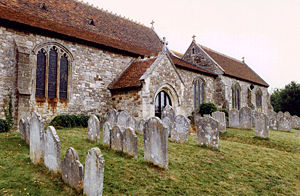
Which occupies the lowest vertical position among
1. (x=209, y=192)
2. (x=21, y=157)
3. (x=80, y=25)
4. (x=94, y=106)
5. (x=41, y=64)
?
(x=209, y=192)

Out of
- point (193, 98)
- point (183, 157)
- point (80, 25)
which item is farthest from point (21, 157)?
point (193, 98)

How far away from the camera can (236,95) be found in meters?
24.2

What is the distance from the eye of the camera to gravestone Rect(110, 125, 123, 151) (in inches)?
254

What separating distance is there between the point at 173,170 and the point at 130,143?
144 cm

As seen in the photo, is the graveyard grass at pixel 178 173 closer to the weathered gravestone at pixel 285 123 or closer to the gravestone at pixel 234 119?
the gravestone at pixel 234 119

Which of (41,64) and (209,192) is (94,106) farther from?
(209,192)

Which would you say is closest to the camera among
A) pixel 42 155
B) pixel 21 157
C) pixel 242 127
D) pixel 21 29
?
pixel 42 155

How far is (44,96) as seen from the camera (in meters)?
11.5

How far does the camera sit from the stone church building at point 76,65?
10.4 metres

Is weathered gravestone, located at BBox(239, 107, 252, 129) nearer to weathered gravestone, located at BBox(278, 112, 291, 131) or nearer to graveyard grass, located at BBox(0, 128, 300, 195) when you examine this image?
weathered gravestone, located at BBox(278, 112, 291, 131)

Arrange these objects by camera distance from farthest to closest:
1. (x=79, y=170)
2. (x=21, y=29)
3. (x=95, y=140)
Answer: (x=21, y=29), (x=95, y=140), (x=79, y=170)

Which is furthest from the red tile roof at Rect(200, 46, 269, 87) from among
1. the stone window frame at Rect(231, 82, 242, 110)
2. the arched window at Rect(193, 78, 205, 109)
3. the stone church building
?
the stone church building

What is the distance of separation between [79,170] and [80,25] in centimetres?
1253

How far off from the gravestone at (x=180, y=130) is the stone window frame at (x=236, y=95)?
16.9 metres
